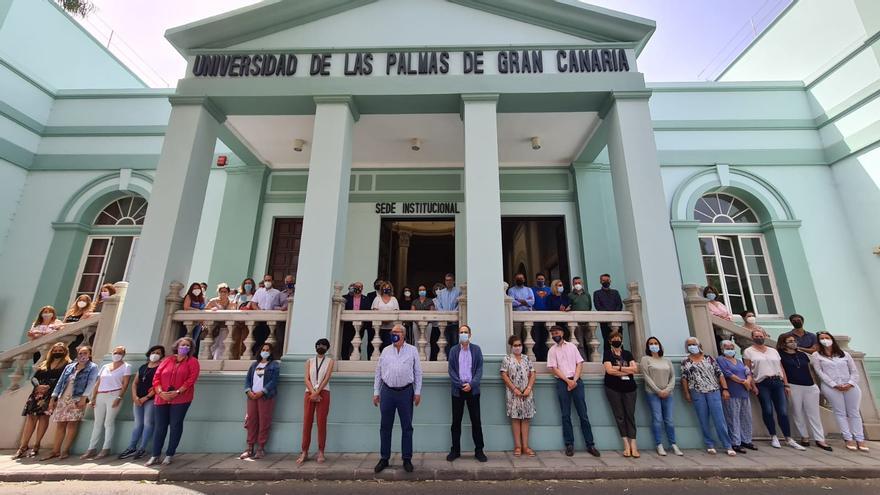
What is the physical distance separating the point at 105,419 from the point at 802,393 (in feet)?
31.8

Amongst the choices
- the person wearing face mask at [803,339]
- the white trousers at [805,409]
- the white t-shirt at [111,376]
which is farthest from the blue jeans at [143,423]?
the person wearing face mask at [803,339]

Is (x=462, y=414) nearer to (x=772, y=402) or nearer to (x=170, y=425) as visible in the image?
(x=170, y=425)

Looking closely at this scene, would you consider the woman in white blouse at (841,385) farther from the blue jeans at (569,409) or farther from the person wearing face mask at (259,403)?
the person wearing face mask at (259,403)

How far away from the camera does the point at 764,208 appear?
914cm

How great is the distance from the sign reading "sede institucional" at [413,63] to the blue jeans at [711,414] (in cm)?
548

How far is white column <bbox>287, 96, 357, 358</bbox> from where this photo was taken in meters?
5.73

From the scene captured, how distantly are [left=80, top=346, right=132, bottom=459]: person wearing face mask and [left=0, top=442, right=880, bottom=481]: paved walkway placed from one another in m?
0.27

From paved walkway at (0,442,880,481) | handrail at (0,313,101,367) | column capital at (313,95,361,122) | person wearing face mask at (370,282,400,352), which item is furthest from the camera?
column capital at (313,95,361,122)

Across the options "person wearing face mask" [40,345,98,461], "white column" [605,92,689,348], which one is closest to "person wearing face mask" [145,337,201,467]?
"person wearing face mask" [40,345,98,461]

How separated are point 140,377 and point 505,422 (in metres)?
4.97

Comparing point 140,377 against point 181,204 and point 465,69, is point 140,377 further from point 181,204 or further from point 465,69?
point 465,69

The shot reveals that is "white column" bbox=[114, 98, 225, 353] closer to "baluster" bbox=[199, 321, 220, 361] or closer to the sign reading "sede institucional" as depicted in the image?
"baluster" bbox=[199, 321, 220, 361]

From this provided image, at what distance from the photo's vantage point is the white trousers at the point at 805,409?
17.5 ft

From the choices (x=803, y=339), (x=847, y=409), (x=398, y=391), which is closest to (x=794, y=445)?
(x=847, y=409)
